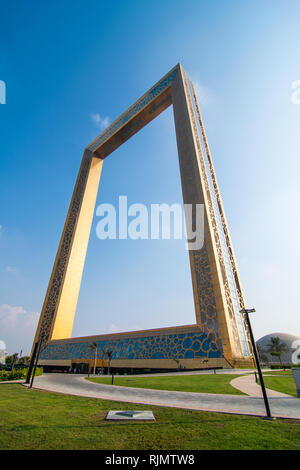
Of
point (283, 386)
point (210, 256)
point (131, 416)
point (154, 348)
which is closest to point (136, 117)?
point (210, 256)

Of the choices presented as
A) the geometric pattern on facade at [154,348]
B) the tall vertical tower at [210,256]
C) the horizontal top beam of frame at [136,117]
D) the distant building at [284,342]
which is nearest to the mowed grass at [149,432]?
the geometric pattern on facade at [154,348]

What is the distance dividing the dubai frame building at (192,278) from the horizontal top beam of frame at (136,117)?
21cm

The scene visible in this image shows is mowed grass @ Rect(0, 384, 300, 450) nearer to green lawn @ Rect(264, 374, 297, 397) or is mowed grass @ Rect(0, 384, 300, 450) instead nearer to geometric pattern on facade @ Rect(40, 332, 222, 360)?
green lawn @ Rect(264, 374, 297, 397)

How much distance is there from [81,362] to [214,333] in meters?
22.2

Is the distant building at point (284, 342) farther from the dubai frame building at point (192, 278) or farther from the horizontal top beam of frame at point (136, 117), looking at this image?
the horizontal top beam of frame at point (136, 117)

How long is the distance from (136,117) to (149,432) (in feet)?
178

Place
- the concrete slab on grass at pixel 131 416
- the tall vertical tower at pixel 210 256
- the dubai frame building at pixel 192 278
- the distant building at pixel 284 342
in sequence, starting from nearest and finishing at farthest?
1. the concrete slab on grass at pixel 131 416
2. the tall vertical tower at pixel 210 256
3. the dubai frame building at pixel 192 278
4. the distant building at pixel 284 342

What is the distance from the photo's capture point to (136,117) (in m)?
50.0

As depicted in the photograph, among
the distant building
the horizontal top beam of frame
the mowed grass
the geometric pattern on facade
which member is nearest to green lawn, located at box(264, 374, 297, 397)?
the mowed grass

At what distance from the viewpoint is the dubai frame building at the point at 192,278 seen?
2497 cm

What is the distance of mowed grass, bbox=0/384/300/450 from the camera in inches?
187

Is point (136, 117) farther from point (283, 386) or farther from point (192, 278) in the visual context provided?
point (283, 386)
